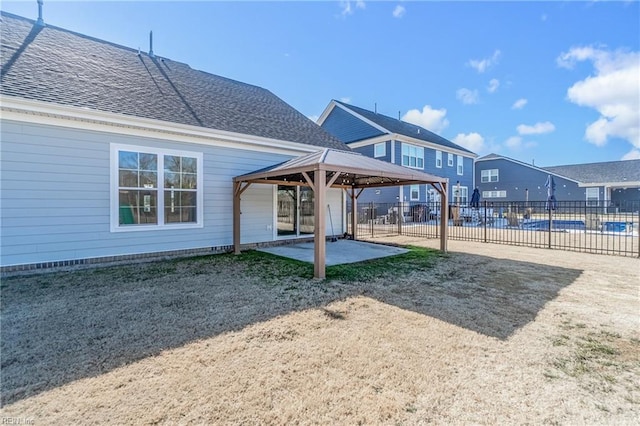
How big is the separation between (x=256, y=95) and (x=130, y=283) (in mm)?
9162

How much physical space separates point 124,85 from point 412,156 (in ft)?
54.4

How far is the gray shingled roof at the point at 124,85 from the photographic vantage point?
6422 millimetres

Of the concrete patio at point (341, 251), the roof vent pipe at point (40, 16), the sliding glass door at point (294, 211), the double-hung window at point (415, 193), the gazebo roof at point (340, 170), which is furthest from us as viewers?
the double-hung window at point (415, 193)

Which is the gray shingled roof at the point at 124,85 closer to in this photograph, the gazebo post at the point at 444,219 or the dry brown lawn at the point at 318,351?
the dry brown lawn at the point at 318,351

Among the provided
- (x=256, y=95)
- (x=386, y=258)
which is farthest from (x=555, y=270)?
(x=256, y=95)

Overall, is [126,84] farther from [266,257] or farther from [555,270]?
[555,270]

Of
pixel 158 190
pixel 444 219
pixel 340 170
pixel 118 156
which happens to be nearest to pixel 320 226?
pixel 340 170

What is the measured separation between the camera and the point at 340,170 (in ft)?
19.5

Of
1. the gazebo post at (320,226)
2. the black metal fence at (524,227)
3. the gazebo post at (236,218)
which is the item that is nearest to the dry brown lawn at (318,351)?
the gazebo post at (320,226)

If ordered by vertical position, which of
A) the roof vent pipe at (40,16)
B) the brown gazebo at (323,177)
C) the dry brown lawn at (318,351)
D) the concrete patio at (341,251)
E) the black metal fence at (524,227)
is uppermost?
the roof vent pipe at (40,16)

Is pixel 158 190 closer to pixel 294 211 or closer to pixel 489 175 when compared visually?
pixel 294 211

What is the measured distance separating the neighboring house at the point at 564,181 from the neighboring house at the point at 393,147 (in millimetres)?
10391

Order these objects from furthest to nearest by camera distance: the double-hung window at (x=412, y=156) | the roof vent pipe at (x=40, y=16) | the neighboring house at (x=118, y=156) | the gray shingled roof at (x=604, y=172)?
the gray shingled roof at (x=604, y=172), the double-hung window at (x=412, y=156), the roof vent pipe at (x=40, y=16), the neighboring house at (x=118, y=156)

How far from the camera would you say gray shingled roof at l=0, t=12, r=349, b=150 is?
6.42 metres
